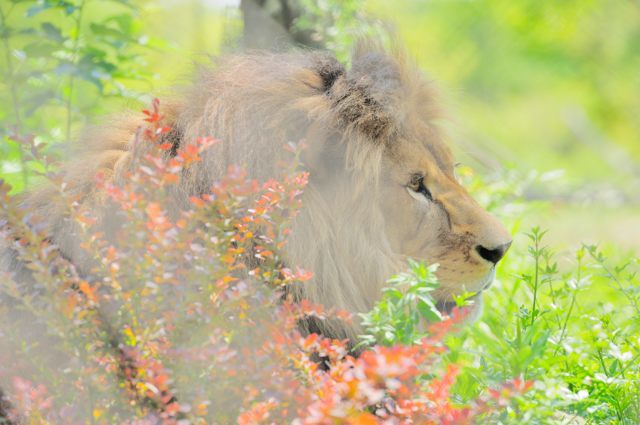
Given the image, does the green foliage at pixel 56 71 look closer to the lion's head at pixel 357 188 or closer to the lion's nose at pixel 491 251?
the lion's head at pixel 357 188

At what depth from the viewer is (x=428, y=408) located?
5.90 feet

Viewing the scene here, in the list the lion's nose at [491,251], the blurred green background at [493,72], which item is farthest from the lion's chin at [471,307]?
the blurred green background at [493,72]

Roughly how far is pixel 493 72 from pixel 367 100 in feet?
38.8

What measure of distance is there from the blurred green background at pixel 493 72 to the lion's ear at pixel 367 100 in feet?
1.37

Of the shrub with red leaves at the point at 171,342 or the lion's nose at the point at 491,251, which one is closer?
the shrub with red leaves at the point at 171,342

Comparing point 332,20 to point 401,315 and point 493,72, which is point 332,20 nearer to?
point 401,315

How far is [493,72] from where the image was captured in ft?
45.7

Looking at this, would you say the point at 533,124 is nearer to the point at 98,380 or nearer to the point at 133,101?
the point at 133,101

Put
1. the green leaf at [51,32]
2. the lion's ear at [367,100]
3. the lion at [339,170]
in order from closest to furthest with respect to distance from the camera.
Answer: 1. the lion at [339,170]
2. the lion's ear at [367,100]
3. the green leaf at [51,32]

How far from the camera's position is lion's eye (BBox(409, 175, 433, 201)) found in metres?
2.58

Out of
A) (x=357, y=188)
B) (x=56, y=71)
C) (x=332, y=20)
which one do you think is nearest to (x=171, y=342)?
(x=357, y=188)

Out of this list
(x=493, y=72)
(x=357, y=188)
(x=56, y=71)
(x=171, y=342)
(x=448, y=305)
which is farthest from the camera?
(x=493, y=72)

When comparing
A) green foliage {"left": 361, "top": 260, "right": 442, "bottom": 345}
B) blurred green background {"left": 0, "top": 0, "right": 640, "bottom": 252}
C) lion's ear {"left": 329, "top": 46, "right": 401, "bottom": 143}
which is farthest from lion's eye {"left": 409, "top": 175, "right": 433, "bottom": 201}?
green foliage {"left": 361, "top": 260, "right": 442, "bottom": 345}

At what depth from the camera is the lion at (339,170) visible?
2.42m
